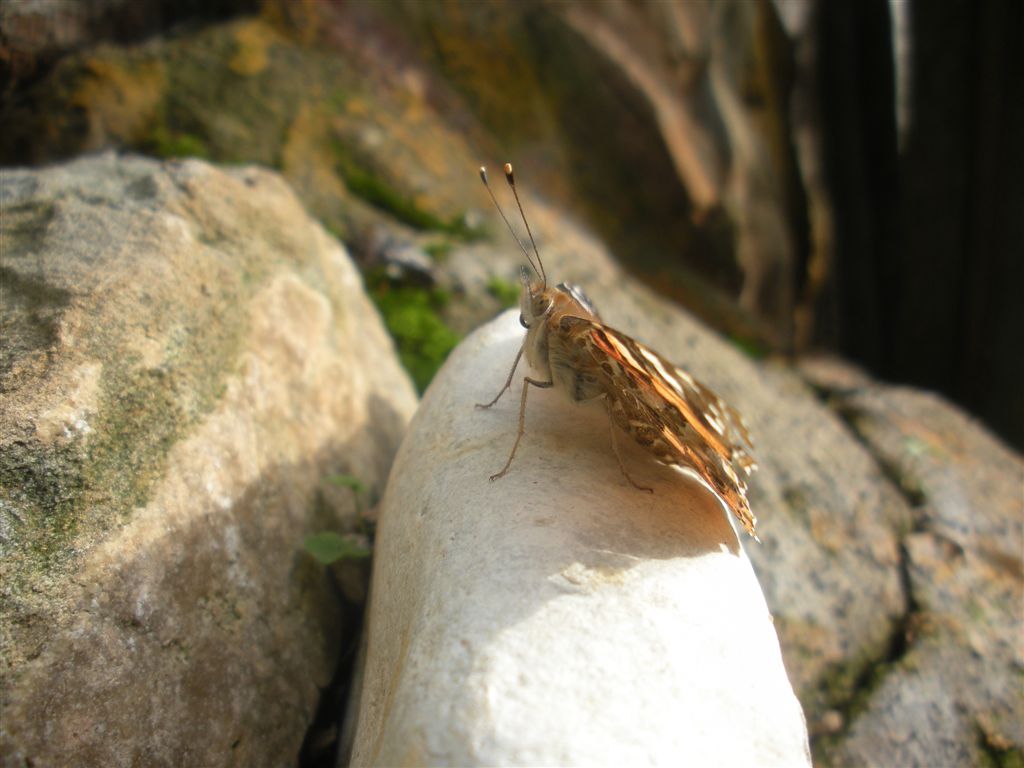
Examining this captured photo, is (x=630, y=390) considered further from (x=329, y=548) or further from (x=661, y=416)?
(x=329, y=548)

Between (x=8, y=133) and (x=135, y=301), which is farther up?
(x=135, y=301)

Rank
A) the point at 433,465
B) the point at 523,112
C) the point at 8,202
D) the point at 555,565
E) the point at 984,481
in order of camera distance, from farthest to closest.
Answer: the point at 523,112, the point at 984,481, the point at 8,202, the point at 433,465, the point at 555,565

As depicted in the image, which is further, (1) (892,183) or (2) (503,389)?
(1) (892,183)

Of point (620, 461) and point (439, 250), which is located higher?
point (620, 461)

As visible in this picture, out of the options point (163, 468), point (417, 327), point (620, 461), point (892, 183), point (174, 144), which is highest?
point (892, 183)

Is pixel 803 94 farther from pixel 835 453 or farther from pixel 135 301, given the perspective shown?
pixel 135 301

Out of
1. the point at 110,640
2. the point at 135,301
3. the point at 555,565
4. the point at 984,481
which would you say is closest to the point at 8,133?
the point at 135,301

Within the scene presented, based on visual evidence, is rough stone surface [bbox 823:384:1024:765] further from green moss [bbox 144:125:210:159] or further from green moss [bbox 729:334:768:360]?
green moss [bbox 144:125:210:159]

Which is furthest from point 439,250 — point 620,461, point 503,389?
point 620,461
